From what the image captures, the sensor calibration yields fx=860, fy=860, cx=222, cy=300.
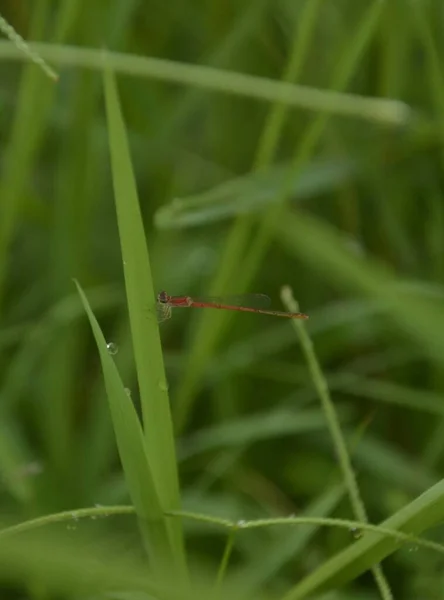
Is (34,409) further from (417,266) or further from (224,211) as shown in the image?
(417,266)

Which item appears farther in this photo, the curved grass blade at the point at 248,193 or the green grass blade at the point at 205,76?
the curved grass blade at the point at 248,193

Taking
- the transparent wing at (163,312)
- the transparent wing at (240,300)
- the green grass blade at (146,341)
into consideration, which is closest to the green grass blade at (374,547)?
the green grass blade at (146,341)

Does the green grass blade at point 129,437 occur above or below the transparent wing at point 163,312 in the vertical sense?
below

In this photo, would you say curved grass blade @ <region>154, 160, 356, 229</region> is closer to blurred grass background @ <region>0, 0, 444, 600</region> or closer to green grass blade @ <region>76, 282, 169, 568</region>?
blurred grass background @ <region>0, 0, 444, 600</region>

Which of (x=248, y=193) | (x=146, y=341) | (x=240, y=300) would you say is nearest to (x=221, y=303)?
(x=240, y=300)

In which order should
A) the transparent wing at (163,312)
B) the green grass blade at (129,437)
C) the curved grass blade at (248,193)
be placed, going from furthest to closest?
the curved grass blade at (248,193) → the transparent wing at (163,312) → the green grass blade at (129,437)

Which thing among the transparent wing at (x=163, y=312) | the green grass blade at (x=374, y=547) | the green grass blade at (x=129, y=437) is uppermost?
the transparent wing at (x=163, y=312)

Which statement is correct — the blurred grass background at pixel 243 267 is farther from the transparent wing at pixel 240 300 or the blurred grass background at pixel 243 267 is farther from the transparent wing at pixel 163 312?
the transparent wing at pixel 163 312
